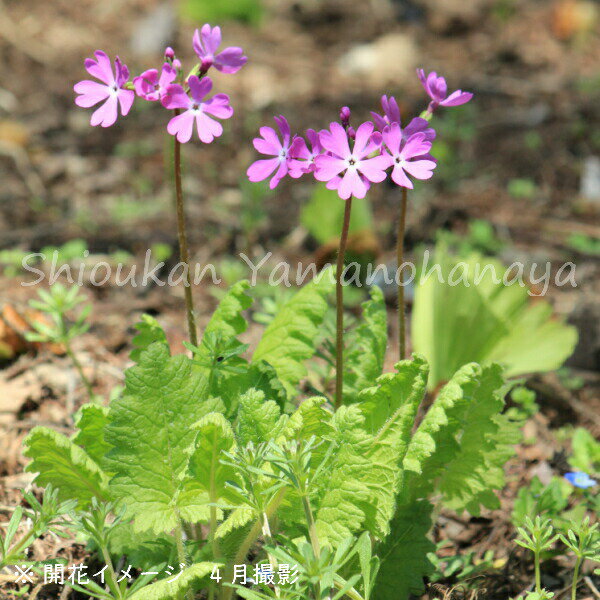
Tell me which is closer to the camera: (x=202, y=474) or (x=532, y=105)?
(x=202, y=474)

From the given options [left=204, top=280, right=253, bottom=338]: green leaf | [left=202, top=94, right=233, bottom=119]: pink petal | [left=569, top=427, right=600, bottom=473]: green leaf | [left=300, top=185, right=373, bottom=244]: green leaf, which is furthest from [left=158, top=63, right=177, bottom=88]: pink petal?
[left=300, top=185, right=373, bottom=244]: green leaf

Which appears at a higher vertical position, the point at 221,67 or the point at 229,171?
the point at 221,67

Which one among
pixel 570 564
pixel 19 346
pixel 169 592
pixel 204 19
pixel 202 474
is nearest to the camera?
pixel 169 592

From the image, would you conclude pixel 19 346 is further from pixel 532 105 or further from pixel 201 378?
pixel 532 105

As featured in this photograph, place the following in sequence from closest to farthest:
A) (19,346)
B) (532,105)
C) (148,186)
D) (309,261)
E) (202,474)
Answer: (202,474) < (19,346) < (309,261) < (148,186) < (532,105)

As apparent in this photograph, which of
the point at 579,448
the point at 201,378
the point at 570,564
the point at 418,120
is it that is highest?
the point at 418,120

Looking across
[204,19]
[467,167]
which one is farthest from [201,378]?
[204,19]
